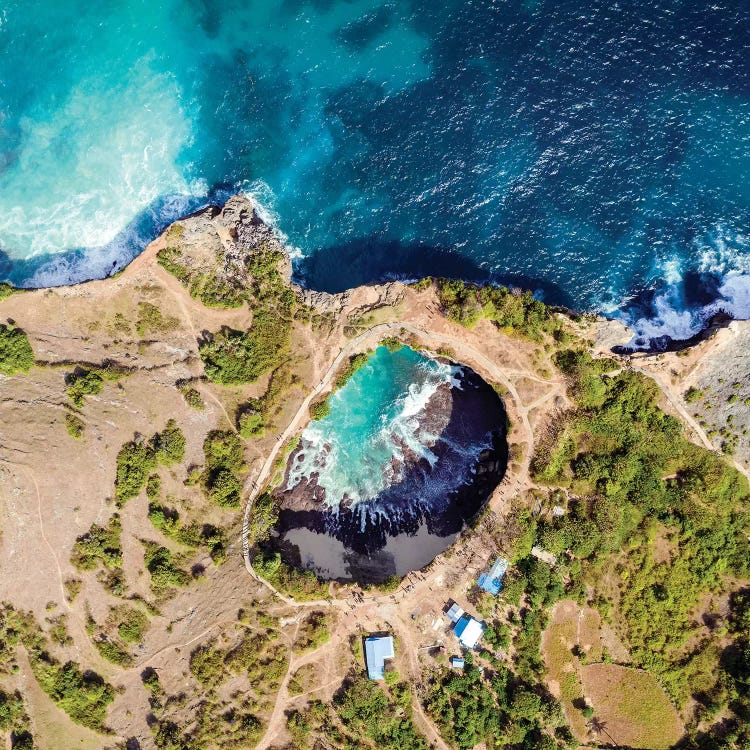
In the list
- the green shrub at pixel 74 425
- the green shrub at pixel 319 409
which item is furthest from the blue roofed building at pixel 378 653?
the green shrub at pixel 74 425

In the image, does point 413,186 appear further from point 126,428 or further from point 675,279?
point 126,428

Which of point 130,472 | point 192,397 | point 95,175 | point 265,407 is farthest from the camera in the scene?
point 95,175

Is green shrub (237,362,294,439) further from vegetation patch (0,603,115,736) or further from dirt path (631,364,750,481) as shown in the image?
dirt path (631,364,750,481)

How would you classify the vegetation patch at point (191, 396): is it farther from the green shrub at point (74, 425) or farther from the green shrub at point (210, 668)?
the green shrub at point (210, 668)

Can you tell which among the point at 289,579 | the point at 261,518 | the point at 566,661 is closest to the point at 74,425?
the point at 261,518

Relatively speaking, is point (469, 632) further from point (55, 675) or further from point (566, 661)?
point (55, 675)

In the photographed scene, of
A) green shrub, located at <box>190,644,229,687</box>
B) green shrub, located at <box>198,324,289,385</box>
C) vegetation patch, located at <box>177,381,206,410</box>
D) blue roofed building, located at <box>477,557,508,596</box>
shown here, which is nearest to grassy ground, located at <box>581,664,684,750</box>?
blue roofed building, located at <box>477,557,508,596</box>
